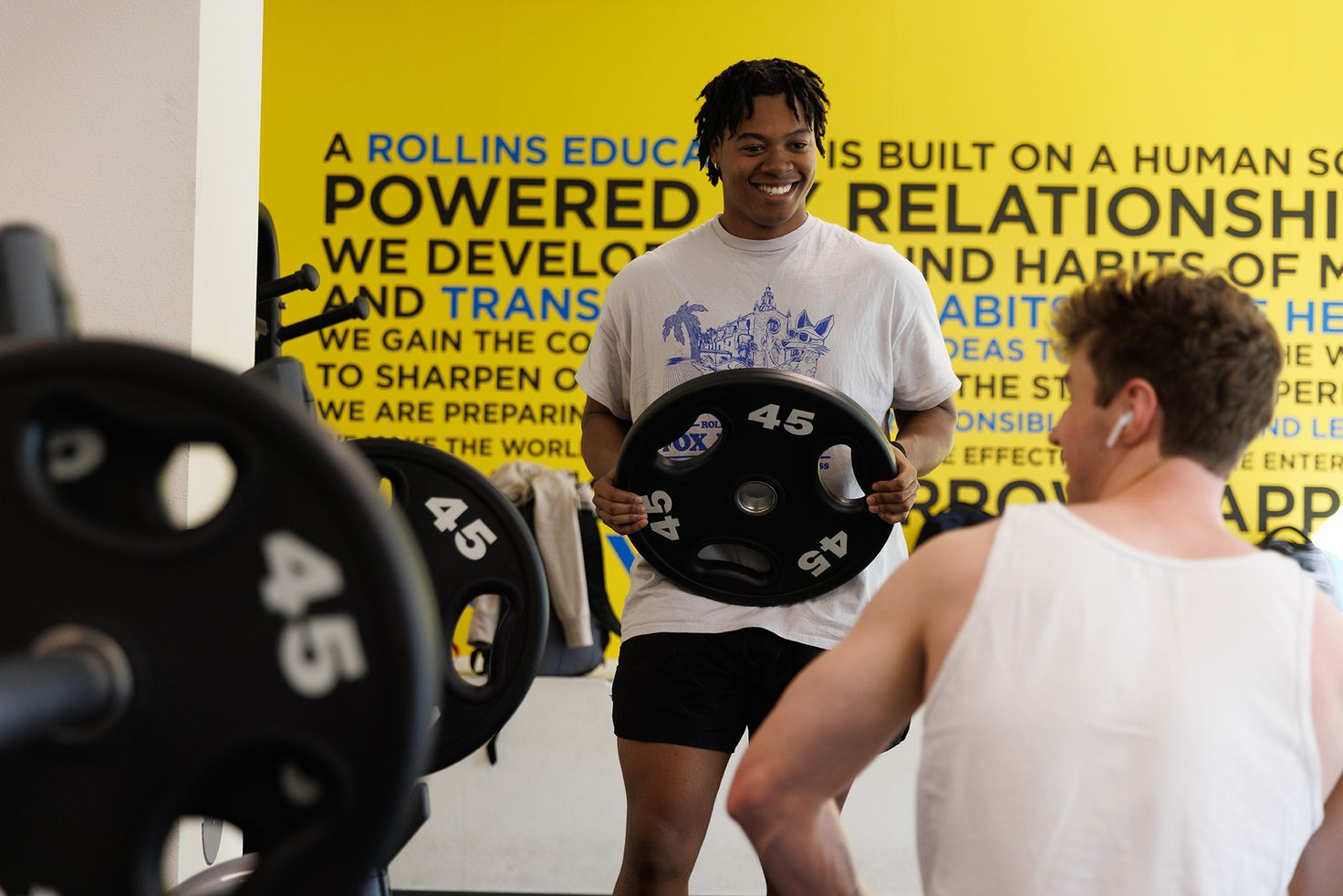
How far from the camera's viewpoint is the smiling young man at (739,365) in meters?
2.06

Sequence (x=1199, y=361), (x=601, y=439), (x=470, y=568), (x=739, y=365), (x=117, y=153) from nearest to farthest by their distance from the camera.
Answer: (x=1199, y=361)
(x=470, y=568)
(x=117, y=153)
(x=739, y=365)
(x=601, y=439)

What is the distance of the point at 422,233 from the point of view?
5.39 m

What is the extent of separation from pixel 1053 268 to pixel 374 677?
Answer: 5.06 m

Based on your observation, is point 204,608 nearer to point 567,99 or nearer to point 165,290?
point 165,290

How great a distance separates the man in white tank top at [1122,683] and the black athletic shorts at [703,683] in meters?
0.86

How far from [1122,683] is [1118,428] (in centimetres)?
24

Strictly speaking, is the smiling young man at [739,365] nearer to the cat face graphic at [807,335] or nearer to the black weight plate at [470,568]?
the cat face graphic at [807,335]

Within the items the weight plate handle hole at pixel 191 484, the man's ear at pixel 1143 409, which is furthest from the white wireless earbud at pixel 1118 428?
the weight plate handle hole at pixel 191 484

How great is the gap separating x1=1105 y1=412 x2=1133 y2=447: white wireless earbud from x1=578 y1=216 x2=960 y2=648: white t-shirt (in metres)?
0.95

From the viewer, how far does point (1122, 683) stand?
3.46ft

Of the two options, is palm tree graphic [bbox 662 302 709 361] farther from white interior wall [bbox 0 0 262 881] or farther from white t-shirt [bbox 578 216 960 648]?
white interior wall [bbox 0 0 262 881]

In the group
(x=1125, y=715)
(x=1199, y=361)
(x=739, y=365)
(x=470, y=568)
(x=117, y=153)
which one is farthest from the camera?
(x=739, y=365)

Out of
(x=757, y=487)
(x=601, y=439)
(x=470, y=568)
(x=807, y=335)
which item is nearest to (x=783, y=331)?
(x=807, y=335)

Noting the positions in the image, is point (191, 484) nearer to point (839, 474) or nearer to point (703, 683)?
point (703, 683)
